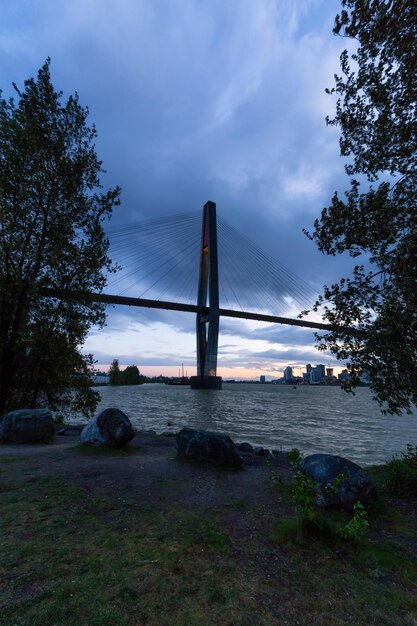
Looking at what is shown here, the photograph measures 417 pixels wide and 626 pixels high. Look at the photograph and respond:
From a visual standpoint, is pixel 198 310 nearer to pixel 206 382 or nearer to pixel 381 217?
pixel 206 382

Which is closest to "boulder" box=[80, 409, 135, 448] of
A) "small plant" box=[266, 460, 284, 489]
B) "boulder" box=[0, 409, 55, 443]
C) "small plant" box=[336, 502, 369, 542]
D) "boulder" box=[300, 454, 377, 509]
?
"boulder" box=[0, 409, 55, 443]

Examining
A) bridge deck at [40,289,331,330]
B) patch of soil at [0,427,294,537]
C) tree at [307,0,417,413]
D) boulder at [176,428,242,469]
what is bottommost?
patch of soil at [0,427,294,537]

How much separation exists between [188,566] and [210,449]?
448cm

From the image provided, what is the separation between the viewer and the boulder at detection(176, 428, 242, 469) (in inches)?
304

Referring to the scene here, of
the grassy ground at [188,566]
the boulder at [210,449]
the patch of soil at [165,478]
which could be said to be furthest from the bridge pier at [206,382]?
the grassy ground at [188,566]

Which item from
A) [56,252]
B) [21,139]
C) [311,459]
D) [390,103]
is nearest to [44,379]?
[56,252]

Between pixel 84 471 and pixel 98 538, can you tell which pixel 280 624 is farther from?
pixel 84 471

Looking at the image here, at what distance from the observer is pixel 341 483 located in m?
5.35

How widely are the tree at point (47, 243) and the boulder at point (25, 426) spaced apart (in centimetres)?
110

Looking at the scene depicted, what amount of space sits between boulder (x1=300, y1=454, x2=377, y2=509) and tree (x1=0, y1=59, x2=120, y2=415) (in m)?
8.26

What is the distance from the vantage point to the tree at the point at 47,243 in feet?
32.2

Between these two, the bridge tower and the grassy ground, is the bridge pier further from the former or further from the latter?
the grassy ground

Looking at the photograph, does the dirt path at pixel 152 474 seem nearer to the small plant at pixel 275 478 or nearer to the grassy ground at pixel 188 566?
the small plant at pixel 275 478

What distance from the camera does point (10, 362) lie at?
1043cm
